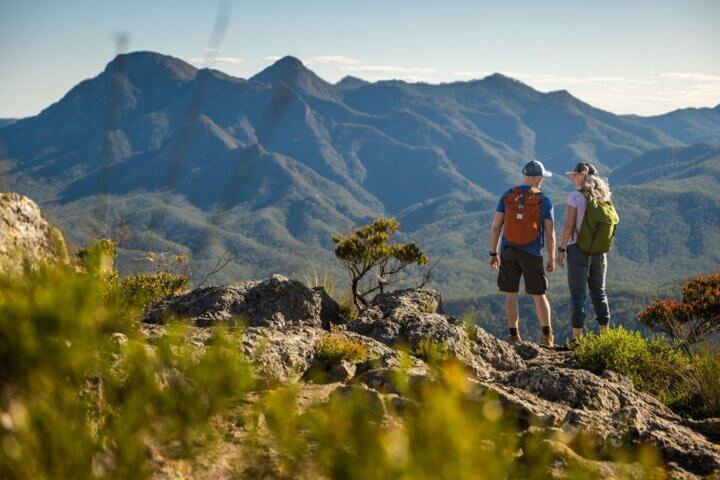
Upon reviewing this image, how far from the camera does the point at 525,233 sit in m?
9.61

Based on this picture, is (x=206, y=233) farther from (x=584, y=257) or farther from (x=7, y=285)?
(x=584, y=257)

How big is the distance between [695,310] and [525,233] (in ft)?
13.1

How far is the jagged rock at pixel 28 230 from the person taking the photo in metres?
4.40

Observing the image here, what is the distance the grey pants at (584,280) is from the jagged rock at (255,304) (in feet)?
13.7

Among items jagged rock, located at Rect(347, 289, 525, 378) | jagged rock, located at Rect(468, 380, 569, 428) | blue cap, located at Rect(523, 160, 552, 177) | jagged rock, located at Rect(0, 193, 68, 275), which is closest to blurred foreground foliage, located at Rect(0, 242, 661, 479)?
jagged rock, located at Rect(468, 380, 569, 428)

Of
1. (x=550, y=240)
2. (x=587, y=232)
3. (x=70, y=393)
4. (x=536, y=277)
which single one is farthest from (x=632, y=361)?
(x=70, y=393)

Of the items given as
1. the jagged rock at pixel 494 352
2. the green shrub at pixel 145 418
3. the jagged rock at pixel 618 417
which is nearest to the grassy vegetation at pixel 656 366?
the jagged rock at pixel 618 417

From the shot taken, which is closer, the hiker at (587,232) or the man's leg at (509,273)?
the hiker at (587,232)

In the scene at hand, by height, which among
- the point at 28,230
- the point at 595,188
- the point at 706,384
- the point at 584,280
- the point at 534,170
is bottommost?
the point at 706,384

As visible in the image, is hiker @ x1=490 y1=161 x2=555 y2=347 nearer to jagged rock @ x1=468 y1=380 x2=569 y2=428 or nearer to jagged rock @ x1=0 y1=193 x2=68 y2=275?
jagged rock @ x1=468 y1=380 x2=569 y2=428

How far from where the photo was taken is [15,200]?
465 cm

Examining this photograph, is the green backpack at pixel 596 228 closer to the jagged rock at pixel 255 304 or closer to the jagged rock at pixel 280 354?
the jagged rock at pixel 255 304

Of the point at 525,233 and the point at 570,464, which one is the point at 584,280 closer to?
the point at 525,233

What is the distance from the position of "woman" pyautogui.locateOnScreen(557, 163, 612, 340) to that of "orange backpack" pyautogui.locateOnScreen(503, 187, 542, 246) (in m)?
0.56
